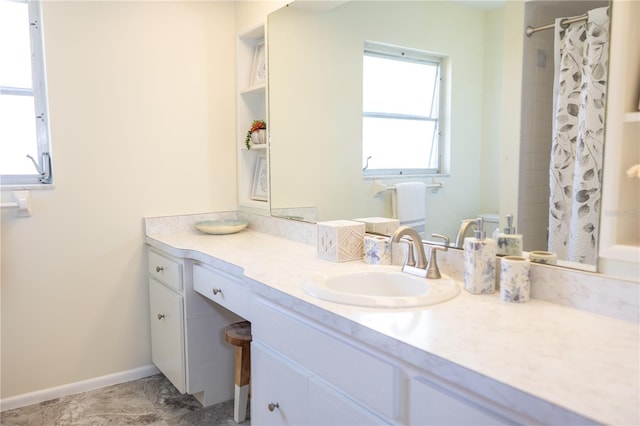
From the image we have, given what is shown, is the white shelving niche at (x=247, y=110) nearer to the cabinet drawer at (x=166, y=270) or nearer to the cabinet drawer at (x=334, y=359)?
the cabinet drawer at (x=166, y=270)

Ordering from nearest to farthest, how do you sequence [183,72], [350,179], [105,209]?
[350,179] → [105,209] → [183,72]

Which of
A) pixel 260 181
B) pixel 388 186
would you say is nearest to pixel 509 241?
pixel 388 186

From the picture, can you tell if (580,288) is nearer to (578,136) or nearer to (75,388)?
(578,136)

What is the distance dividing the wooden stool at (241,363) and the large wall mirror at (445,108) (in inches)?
24.4

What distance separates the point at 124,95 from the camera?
8.09 ft

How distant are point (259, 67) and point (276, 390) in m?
1.82

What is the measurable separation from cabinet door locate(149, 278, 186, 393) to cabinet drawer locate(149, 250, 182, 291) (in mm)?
40

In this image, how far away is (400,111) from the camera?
1.85 meters

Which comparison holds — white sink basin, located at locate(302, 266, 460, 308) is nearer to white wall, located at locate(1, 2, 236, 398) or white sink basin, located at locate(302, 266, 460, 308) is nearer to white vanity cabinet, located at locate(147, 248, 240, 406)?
white vanity cabinet, located at locate(147, 248, 240, 406)

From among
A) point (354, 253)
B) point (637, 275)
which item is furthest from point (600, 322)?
point (354, 253)

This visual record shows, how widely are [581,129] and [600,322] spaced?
0.49 metres

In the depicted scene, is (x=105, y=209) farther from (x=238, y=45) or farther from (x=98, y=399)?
(x=238, y=45)

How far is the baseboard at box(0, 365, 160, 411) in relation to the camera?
2.29 m

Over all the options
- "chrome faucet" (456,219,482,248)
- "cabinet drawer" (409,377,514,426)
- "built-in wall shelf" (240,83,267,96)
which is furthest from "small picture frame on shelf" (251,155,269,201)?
"cabinet drawer" (409,377,514,426)
